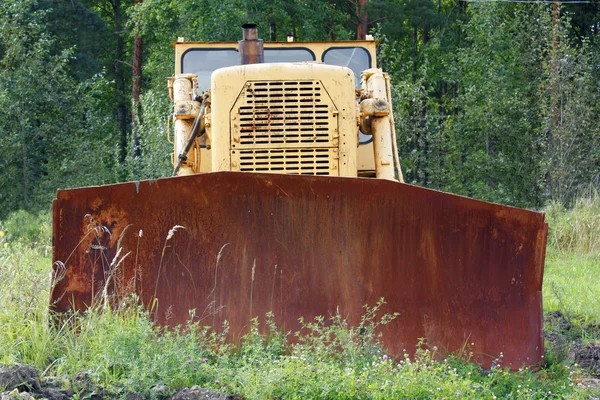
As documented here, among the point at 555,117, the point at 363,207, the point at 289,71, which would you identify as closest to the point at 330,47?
the point at 289,71

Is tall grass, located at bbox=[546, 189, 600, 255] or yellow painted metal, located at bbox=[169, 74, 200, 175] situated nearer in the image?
yellow painted metal, located at bbox=[169, 74, 200, 175]

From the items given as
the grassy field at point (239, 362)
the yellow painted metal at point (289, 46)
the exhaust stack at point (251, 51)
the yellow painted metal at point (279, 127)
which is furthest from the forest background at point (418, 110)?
the grassy field at point (239, 362)

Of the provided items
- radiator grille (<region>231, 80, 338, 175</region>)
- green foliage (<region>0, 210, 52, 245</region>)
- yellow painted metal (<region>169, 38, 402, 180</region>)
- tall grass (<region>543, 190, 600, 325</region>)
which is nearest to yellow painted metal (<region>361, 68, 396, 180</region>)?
yellow painted metal (<region>169, 38, 402, 180</region>)

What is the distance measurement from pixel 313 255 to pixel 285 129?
3.82 ft

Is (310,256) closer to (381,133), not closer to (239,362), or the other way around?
(239,362)

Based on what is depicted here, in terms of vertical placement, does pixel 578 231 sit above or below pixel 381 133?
below

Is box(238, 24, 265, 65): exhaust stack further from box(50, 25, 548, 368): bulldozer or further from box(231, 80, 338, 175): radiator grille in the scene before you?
box(50, 25, 548, 368): bulldozer

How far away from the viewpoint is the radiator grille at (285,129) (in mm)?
6281

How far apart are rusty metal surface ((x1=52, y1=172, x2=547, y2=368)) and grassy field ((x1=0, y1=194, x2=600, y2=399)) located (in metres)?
0.13

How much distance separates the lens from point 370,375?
4785mm

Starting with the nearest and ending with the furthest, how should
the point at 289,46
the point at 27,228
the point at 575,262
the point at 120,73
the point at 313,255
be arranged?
the point at 313,255, the point at 289,46, the point at 575,262, the point at 27,228, the point at 120,73

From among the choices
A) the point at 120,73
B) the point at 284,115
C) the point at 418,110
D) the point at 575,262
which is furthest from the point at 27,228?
the point at 120,73

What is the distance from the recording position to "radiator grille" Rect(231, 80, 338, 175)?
6.28m

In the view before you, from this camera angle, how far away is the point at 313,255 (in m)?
5.45
